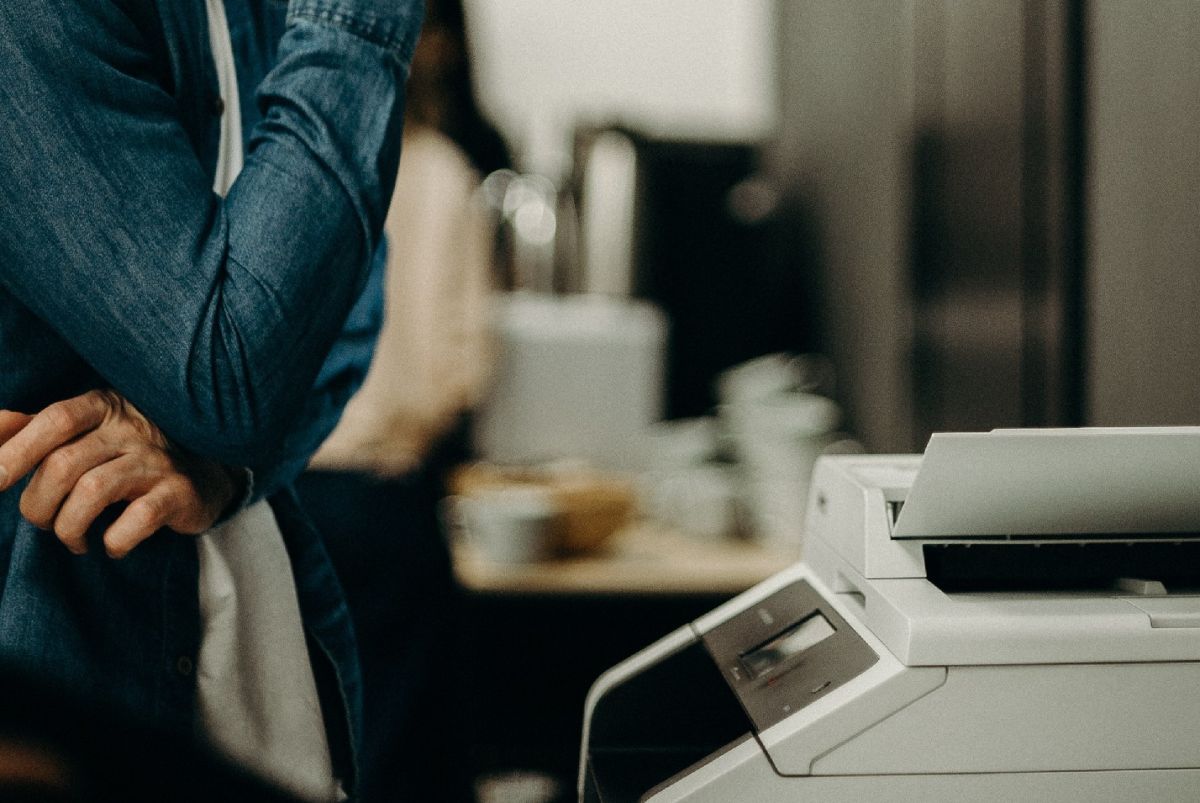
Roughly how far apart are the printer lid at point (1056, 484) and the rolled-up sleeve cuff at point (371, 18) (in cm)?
43

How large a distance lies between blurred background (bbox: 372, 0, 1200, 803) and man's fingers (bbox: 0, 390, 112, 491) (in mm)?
942

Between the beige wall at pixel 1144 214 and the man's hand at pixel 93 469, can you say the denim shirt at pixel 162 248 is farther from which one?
the beige wall at pixel 1144 214

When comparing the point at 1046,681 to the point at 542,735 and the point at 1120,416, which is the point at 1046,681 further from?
the point at 542,735

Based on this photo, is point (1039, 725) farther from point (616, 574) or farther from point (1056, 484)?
point (616, 574)

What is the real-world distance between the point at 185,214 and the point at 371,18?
0.61 ft

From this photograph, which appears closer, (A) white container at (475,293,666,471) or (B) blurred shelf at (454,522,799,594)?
(B) blurred shelf at (454,522,799,594)

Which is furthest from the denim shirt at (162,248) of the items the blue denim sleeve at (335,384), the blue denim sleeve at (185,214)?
the blue denim sleeve at (335,384)

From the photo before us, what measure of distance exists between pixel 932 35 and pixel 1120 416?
2.59ft

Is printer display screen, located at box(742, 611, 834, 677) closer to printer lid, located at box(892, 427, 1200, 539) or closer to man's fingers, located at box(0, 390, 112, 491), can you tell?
printer lid, located at box(892, 427, 1200, 539)

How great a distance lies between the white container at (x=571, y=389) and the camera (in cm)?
197

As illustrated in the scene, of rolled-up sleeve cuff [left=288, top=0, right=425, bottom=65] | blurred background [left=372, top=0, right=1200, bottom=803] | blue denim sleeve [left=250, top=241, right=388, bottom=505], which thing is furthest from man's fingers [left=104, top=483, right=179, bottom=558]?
blurred background [left=372, top=0, right=1200, bottom=803]

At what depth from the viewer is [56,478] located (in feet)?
1.85

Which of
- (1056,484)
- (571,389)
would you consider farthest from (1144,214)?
(571,389)

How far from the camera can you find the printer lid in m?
0.54
